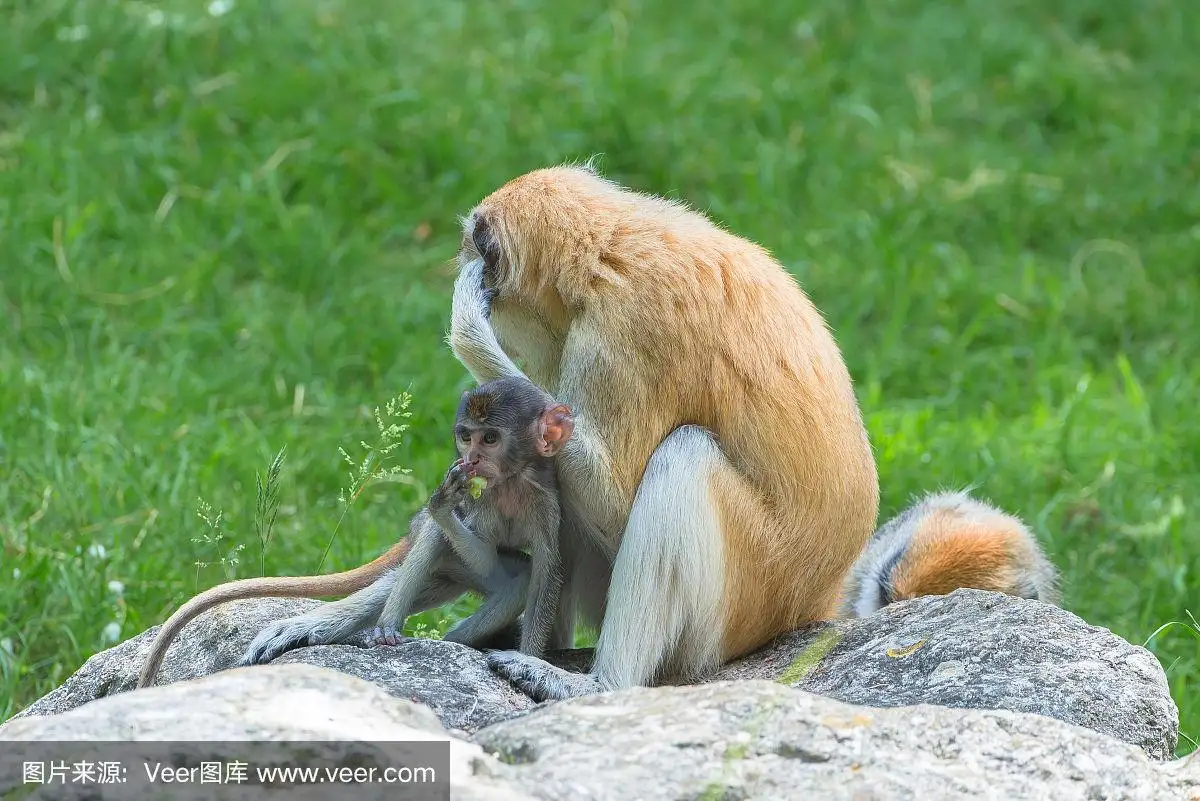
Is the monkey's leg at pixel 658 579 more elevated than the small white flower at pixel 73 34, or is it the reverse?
the small white flower at pixel 73 34

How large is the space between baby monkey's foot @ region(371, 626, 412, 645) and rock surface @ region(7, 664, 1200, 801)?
1.04 metres

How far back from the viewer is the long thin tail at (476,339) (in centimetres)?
470

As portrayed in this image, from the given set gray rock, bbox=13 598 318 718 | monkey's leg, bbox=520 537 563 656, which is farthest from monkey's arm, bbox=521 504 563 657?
gray rock, bbox=13 598 318 718

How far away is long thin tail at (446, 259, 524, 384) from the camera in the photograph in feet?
15.4

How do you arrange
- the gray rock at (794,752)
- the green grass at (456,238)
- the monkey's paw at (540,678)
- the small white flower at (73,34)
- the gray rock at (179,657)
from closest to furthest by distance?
the gray rock at (794,752) → the monkey's paw at (540,678) → the gray rock at (179,657) → the green grass at (456,238) → the small white flower at (73,34)

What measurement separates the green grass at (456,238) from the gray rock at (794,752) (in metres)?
2.21

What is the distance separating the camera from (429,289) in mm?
8633

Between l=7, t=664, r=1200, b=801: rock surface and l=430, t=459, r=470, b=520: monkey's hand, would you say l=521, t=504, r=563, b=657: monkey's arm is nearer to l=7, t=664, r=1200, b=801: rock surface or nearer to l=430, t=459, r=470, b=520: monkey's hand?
l=430, t=459, r=470, b=520: monkey's hand

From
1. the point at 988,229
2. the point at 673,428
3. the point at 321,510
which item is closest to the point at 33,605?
the point at 321,510

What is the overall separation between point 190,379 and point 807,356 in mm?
3679

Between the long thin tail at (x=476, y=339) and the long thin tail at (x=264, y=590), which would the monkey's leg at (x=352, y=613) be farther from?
the long thin tail at (x=476, y=339)

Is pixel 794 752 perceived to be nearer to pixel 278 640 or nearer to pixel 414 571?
pixel 414 571

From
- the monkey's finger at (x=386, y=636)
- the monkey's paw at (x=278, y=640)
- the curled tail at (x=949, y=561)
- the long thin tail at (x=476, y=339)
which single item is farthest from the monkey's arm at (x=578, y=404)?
the curled tail at (x=949, y=561)

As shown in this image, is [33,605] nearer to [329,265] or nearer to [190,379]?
[190,379]
